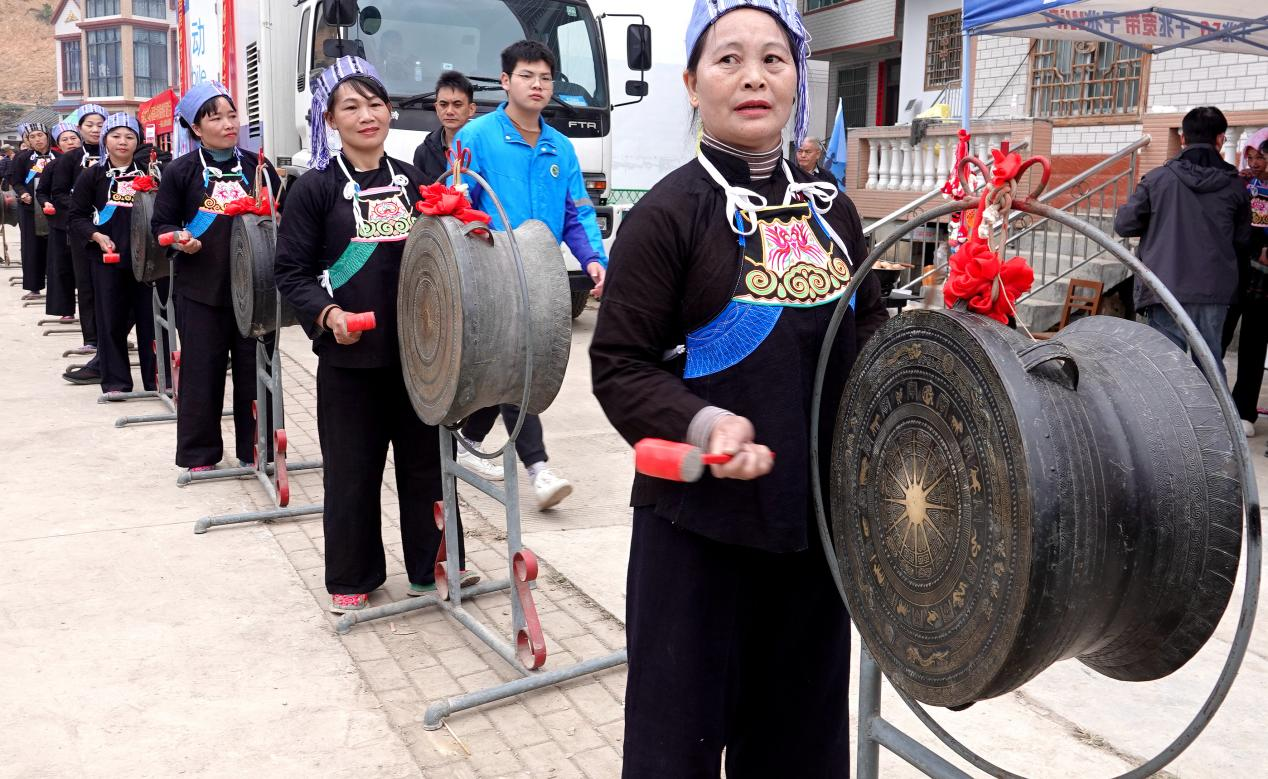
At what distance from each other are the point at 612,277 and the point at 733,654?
74 centimetres

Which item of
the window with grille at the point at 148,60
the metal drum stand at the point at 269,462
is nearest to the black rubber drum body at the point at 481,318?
the metal drum stand at the point at 269,462

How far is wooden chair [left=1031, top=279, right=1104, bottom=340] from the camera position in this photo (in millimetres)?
9258

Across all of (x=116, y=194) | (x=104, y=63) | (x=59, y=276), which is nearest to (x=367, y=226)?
(x=116, y=194)

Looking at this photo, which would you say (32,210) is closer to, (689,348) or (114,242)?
(114,242)

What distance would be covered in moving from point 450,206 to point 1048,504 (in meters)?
2.33

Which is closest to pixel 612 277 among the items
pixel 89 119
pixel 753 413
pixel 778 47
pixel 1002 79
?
pixel 753 413

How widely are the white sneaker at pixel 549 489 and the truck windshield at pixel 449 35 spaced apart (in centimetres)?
453

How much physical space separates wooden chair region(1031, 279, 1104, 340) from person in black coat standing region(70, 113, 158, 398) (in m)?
7.14

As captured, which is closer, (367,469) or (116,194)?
(367,469)

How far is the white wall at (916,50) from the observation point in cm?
1753

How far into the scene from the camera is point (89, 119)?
9.02 meters

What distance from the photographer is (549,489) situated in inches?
204

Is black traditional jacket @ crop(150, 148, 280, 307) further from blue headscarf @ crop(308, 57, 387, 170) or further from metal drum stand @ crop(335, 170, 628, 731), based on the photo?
metal drum stand @ crop(335, 170, 628, 731)

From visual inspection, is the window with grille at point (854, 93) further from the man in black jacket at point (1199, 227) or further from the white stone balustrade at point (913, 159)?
the man in black jacket at point (1199, 227)
